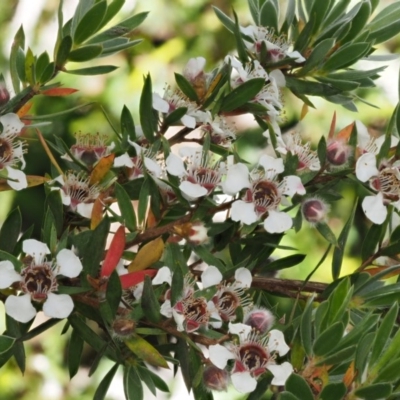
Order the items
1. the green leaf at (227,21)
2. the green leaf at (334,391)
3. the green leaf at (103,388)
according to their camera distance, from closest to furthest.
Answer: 1. the green leaf at (334,391)
2. the green leaf at (103,388)
3. the green leaf at (227,21)

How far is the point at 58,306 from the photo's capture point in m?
0.48

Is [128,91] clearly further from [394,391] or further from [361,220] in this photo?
[394,391]

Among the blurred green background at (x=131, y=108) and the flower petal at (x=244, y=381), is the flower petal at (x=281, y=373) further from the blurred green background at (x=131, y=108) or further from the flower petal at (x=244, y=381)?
the blurred green background at (x=131, y=108)

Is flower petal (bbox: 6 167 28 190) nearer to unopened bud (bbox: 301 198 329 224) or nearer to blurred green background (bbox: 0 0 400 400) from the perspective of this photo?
unopened bud (bbox: 301 198 329 224)

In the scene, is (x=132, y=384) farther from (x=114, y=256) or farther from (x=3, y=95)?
(x=3, y=95)

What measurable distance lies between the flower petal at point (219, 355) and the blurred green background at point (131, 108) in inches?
40.3

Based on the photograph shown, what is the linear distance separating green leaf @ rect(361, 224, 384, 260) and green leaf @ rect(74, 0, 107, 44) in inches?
9.9

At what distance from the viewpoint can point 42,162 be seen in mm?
1604

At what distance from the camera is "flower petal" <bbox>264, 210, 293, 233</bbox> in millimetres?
508

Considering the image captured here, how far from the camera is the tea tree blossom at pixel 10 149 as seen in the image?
0.53 m

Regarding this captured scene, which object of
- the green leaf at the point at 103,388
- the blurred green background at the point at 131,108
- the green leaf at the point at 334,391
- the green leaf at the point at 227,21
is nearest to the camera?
the green leaf at the point at 334,391

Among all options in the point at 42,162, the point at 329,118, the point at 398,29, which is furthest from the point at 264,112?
the point at 329,118

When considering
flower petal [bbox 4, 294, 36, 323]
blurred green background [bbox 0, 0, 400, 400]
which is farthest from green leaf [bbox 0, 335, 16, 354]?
blurred green background [bbox 0, 0, 400, 400]

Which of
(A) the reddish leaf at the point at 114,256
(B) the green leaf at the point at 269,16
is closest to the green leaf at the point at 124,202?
(A) the reddish leaf at the point at 114,256
